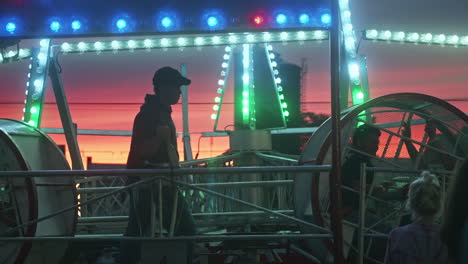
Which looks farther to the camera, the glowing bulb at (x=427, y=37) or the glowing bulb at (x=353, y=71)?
the glowing bulb at (x=427, y=37)

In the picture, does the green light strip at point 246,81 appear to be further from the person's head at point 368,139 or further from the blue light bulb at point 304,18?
the blue light bulb at point 304,18

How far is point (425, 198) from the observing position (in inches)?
185

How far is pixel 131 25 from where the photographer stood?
5.91m

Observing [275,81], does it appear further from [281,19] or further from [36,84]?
[281,19]

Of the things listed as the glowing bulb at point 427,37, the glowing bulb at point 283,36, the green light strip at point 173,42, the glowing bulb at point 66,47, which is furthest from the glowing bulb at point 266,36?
the glowing bulb at point 66,47

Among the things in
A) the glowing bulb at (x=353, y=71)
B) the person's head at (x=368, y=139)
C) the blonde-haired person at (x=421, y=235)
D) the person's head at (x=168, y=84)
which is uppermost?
the glowing bulb at (x=353, y=71)

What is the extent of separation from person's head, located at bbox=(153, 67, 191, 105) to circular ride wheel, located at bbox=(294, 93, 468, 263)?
210cm

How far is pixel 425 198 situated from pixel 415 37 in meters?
10.3

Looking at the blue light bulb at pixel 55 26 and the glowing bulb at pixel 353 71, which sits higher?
the glowing bulb at pixel 353 71

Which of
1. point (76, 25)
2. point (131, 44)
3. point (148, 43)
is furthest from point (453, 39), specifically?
point (76, 25)

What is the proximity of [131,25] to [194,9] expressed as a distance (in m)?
0.60

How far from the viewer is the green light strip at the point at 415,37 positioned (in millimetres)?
13578

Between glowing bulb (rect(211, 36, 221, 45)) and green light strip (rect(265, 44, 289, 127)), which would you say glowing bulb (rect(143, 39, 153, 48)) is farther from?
green light strip (rect(265, 44, 289, 127))

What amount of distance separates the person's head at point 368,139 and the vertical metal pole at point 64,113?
4669 mm
